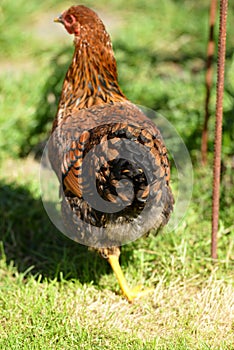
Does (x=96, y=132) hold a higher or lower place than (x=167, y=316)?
higher

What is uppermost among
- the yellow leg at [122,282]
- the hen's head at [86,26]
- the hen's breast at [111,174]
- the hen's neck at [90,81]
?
the hen's head at [86,26]

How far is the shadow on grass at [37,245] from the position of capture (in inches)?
130

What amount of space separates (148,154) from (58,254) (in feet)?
3.91

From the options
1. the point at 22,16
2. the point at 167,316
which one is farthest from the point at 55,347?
the point at 22,16

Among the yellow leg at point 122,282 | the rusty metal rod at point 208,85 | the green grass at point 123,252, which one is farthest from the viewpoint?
the rusty metal rod at point 208,85

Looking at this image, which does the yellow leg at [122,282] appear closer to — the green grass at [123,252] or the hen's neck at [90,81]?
the green grass at [123,252]

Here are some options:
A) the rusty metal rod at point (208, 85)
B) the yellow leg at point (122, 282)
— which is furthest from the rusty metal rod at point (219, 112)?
the rusty metal rod at point (208, 85)

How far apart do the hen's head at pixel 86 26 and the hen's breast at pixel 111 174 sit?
38 centimetres

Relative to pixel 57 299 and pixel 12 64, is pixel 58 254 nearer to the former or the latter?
pixel 57 299

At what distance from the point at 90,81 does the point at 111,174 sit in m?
0.76

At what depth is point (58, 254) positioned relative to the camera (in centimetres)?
348

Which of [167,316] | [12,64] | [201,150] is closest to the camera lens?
[167,316]

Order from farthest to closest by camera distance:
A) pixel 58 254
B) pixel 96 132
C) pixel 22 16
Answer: pixel 22 16
pixel 58 254
pixel 96 132

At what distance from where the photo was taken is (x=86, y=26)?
10.3ft
